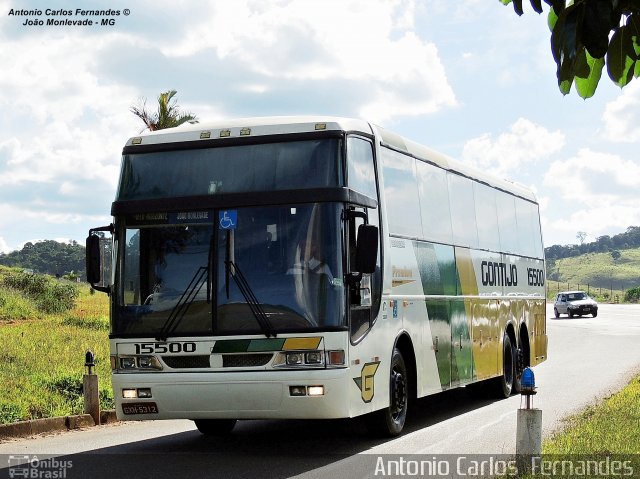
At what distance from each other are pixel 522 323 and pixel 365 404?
9227 mm

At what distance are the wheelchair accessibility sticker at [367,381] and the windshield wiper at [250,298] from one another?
1088 millimetres

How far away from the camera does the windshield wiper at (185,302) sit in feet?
36.5

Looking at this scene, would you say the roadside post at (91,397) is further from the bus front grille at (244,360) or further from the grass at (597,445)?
the grass at (597,445)

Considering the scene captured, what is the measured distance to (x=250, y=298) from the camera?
1096cm

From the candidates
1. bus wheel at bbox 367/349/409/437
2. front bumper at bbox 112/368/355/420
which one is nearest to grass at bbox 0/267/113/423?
front bumper at bbox 112/368/355/420

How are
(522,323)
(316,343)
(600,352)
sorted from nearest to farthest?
(316,343), (522,323), (600,352)

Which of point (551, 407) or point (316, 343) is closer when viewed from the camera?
point (316, 343)

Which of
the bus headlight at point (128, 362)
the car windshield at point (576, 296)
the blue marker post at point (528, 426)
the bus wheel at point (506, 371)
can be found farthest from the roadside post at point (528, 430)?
the car windshield at point (576, 296)

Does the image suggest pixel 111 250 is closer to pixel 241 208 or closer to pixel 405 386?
pixel 241 208

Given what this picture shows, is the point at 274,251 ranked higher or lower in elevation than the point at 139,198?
lower

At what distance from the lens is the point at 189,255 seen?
11.2 metres

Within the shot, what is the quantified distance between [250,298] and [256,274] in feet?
0.84

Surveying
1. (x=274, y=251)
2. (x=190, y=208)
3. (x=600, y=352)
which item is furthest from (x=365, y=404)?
(x=600, y=352)

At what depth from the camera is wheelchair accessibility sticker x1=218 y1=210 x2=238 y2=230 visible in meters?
11.2
